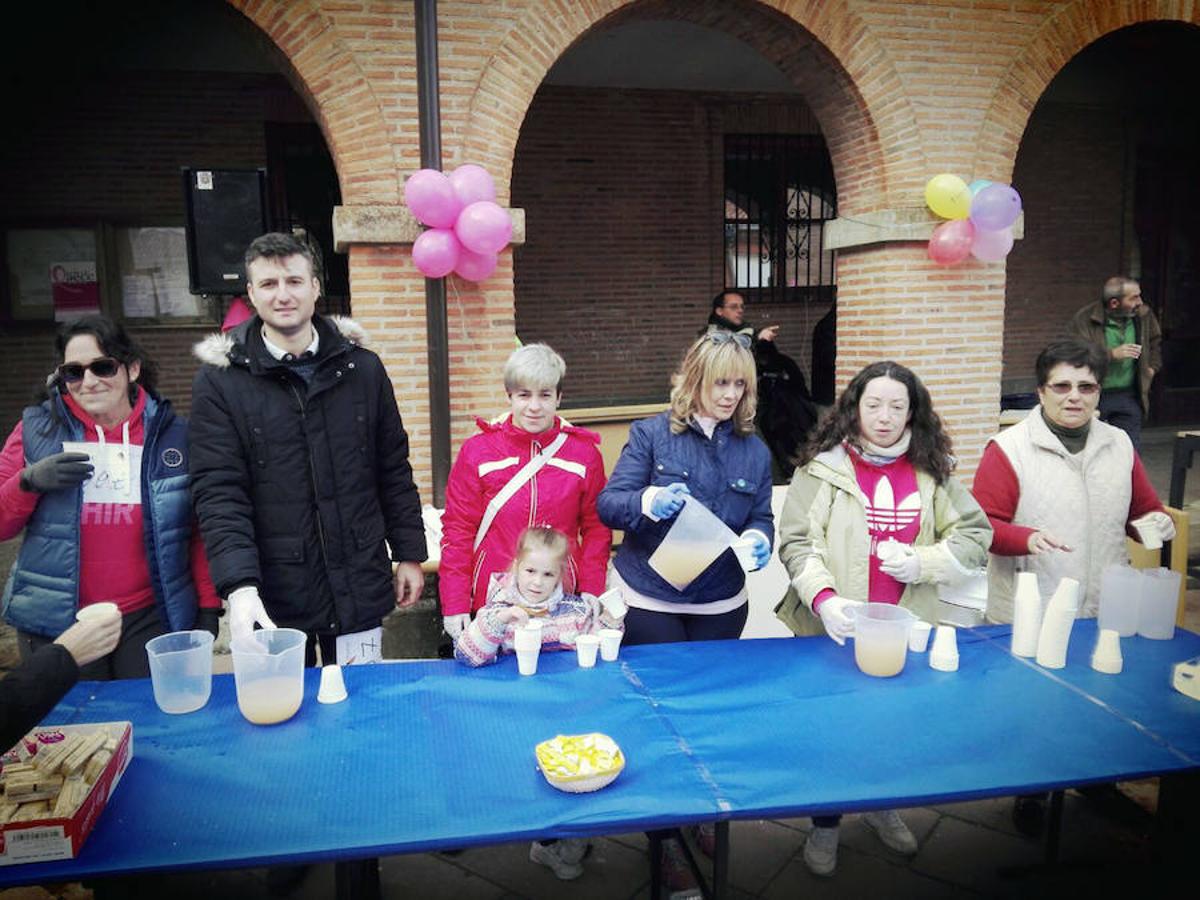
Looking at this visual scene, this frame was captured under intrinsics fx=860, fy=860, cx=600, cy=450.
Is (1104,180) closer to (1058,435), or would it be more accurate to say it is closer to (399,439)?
(1058,435)

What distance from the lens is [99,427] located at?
8.62ft

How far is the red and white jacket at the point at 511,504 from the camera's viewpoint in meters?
2.93

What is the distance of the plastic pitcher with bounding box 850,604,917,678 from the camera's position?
92.5 inches

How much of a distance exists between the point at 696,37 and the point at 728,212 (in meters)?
2.71

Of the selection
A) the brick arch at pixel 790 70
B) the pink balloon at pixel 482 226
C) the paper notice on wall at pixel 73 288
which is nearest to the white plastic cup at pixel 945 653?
the pink balloon at pixel 482 226

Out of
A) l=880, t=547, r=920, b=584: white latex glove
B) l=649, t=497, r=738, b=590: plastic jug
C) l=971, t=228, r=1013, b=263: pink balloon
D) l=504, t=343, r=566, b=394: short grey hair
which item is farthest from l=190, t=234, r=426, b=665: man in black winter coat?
l=971, t=228, r=1013, b=263: pink balloon

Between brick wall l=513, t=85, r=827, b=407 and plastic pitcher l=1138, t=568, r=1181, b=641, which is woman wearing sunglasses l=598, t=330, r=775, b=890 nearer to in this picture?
plastic pitcher l=1138, t=568, r=1181, b=641

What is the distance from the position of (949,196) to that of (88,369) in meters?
5.49

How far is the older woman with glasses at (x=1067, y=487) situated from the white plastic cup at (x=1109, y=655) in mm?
549

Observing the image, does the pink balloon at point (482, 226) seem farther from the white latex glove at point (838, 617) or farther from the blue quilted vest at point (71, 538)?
the white latex glove at point (838, 617)

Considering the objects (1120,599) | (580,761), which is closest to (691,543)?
(580,761)

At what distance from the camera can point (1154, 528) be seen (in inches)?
115

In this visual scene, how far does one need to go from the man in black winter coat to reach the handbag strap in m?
0.36

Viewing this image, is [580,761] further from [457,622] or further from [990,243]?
[990,243]
